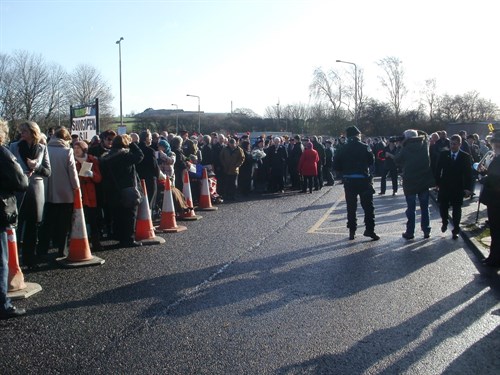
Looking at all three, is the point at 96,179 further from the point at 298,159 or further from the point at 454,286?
the point at 298,159

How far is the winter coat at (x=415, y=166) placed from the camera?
9.92 metres

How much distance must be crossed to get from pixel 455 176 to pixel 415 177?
0.76 meters

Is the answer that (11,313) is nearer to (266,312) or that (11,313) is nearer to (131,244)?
(266,312)

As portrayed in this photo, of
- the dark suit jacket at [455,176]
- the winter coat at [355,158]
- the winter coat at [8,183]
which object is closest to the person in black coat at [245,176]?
the winter coat at [355,158]

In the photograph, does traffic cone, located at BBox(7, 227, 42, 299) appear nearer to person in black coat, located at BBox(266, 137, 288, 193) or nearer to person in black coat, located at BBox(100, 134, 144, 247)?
person in black coat, located at BBox(100, 134, 144, 247)

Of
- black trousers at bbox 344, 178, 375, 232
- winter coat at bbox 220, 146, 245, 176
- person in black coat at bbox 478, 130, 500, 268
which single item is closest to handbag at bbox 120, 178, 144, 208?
black trousers at bbox 344, 178, 375, 232

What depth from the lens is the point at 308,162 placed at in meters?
18.9

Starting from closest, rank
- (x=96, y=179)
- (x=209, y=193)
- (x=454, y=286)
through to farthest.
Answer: (x=454, y=286) → (x=96, y=179) → (x=209, y=193)

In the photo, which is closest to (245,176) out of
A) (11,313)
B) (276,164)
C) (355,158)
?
(276,164)

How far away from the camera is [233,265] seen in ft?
25.8

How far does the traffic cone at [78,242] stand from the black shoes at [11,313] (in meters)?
2.21

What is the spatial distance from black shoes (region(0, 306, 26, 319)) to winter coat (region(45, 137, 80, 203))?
102 inches

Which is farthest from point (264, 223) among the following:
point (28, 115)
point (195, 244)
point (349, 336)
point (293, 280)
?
point (28, 115)

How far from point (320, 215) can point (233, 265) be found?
5919mm
